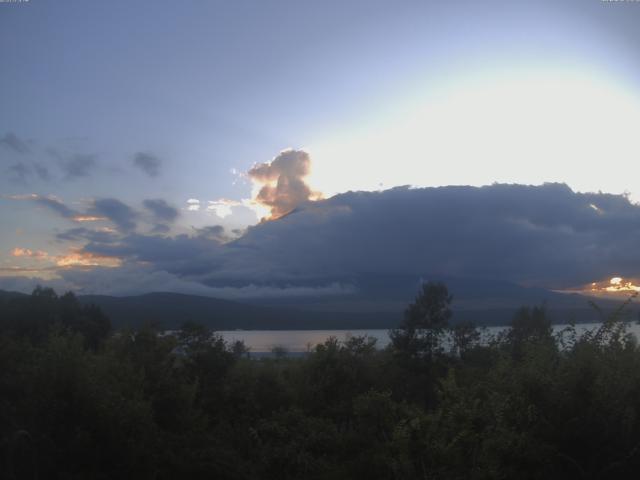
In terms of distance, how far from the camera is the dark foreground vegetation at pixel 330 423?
10.4m

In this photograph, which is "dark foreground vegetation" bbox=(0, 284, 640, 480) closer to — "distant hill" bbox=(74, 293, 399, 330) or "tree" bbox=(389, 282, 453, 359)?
"tree" bbox=(389, 282, 453, 359)

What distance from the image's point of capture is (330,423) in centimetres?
1708

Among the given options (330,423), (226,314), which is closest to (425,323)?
(330,423)

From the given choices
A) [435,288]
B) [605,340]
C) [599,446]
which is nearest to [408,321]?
[435,288]

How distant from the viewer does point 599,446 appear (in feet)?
34.6

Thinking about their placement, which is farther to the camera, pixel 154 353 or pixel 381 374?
pixel 381 374

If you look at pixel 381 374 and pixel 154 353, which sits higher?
pixel 154 353

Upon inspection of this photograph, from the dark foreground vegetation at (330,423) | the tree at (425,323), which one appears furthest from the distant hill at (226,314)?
the dark foreground vegetation at (330,423)

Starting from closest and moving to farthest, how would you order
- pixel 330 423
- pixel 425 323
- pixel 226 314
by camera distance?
pixel 330 423, pixel 425 323, pixel 226 314

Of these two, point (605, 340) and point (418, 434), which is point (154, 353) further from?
point (605, 340)

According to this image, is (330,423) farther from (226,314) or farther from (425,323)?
(226,314)

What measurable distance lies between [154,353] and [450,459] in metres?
11.8

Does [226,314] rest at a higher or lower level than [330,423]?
higher

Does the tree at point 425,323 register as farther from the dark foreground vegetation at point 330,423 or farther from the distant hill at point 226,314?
the distant hill at point 226,314
